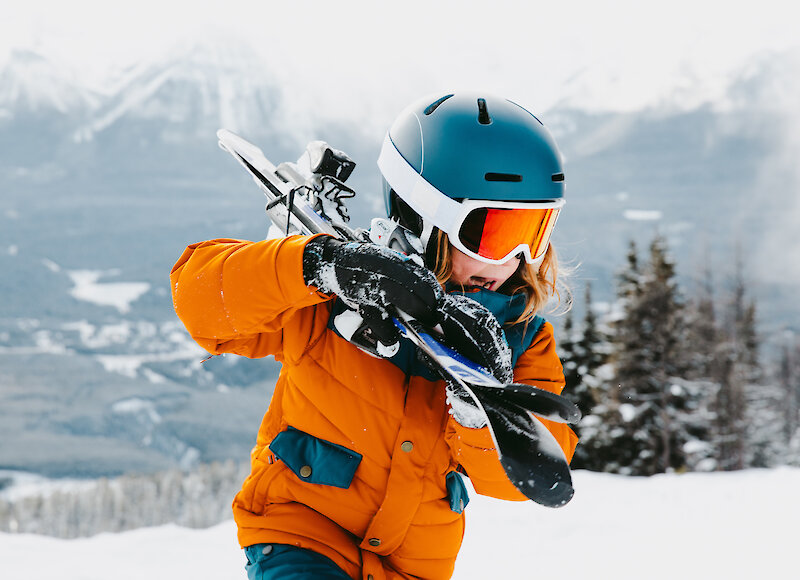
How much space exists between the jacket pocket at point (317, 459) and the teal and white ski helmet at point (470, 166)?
73cm

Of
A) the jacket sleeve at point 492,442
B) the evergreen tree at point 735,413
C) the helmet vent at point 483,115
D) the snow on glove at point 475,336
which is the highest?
the helmet vent at point 483,115

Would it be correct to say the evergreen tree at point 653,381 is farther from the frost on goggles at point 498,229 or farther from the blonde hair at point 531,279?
the frost on goggles at point 498,229

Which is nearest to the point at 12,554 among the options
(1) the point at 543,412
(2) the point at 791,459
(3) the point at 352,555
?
(3) the point at 352,555

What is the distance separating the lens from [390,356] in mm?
1796

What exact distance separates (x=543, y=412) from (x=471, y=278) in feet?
2.83

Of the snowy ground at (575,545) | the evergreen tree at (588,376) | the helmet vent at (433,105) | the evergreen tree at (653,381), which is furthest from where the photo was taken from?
the evergreen tree at (653,381)

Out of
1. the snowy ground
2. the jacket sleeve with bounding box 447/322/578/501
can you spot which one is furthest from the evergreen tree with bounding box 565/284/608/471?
the jacket sleeve with bounding box 447/322/578/501

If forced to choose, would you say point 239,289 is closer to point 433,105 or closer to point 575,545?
point 433,105

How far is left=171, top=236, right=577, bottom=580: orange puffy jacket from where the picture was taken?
194 cm

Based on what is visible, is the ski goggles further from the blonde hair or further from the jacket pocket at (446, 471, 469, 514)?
the jacket pocket at (446, 471, 469, 514)

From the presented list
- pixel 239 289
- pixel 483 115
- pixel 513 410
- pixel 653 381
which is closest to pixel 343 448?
pixel 239 289

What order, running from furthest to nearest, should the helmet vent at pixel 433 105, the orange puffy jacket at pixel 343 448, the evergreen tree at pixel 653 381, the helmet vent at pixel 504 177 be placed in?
the evergreen tree at pixel 653 381 < the helmet vent at pixel 433 105 < the helmet vent at pixel 504 177 < the orange puffy jacket at pixel 343 448

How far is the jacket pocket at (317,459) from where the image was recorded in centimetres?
197

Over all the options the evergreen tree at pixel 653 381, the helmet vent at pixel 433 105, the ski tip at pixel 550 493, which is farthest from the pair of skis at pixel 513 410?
the evergreen tree at pixel 653 381
